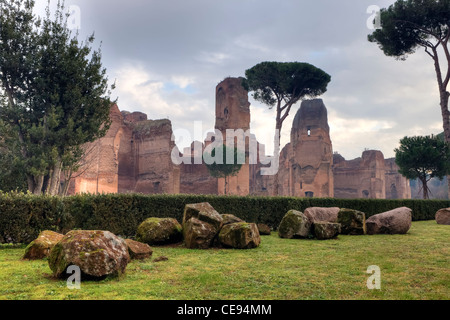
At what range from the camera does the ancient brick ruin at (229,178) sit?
3428cm

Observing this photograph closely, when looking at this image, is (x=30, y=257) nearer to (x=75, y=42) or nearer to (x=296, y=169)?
(x=75, y=42)

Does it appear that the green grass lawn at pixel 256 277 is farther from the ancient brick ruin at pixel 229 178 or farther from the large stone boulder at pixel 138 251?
the ancient brick ruin at pixel 229 178

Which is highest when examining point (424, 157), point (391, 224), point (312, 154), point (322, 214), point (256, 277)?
point (312, 154)

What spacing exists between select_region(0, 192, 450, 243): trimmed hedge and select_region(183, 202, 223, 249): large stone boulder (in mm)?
2245

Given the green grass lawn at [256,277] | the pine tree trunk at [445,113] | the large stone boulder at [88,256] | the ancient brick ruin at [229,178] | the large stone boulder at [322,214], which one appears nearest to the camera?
the green grass lawn at [256,277]

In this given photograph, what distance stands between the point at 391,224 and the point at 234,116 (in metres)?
30.6

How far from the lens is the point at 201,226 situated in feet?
27.0

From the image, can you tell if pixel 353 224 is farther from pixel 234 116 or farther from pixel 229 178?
pixel 234 116

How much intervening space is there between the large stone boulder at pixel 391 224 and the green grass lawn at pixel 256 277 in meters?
3.48

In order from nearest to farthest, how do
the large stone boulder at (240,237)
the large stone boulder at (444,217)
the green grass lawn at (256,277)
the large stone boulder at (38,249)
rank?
the green grass lawn at (256,277) < the large stone boulder at (38,249) < the large stone boulder at (240,237) < the large stone boulder at (444,217)

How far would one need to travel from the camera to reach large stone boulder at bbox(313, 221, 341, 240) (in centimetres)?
984

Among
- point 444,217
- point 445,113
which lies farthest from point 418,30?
point 444,217

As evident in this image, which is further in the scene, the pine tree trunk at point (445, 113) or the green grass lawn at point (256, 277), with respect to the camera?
the pine tree trunk at point (445, 113)

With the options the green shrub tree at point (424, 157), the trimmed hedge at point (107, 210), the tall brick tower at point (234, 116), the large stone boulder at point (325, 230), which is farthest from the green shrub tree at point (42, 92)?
the tall brick tower at point (234, 116)
